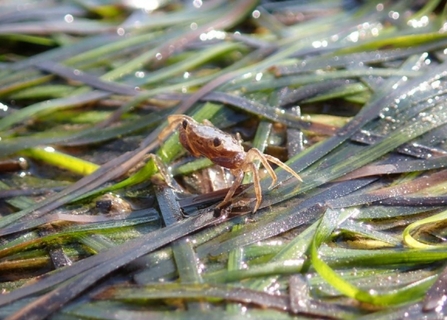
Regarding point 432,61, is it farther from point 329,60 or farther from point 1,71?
point 1,71

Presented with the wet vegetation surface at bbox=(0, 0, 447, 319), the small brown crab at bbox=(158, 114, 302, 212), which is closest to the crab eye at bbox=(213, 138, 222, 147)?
the small brown crab at bbox=(158, 114, 302, 212)

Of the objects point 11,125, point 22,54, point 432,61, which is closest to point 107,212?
point 11,125

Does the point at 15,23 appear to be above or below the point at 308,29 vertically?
above

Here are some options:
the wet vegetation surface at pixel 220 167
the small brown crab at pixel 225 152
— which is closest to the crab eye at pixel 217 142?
the small brown crab at pixel 225 152

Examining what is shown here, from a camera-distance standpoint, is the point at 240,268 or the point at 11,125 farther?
the point at 11,125

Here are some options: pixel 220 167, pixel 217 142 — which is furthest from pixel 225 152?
pixel 220 167

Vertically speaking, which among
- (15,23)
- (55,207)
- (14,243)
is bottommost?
(14,243)
